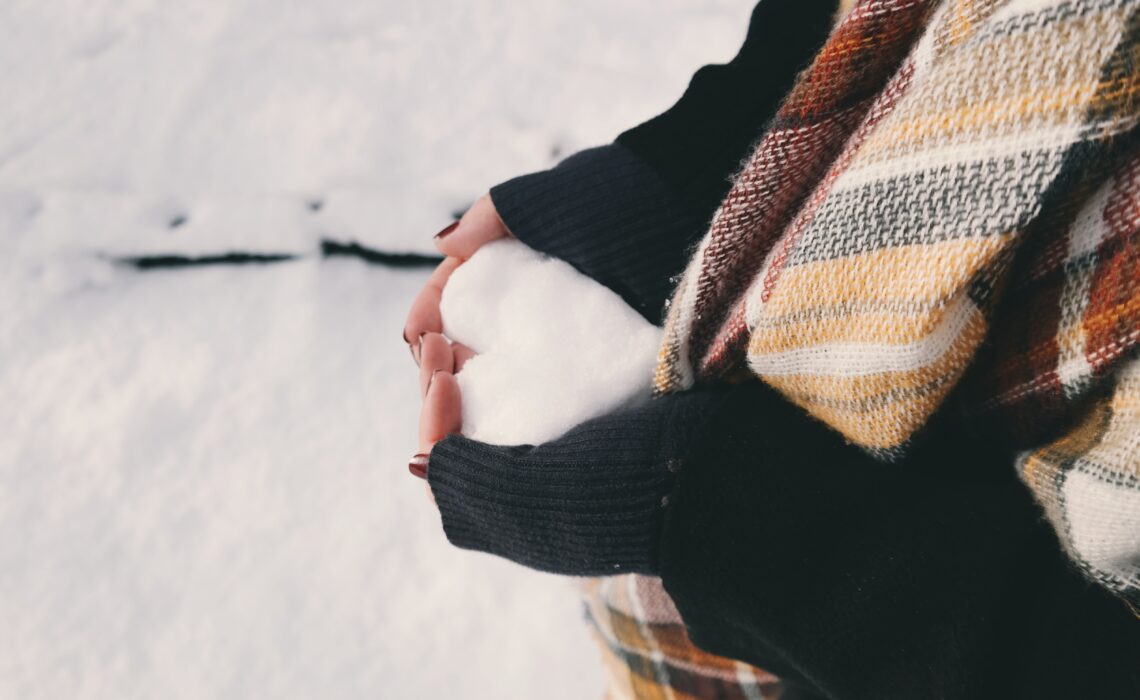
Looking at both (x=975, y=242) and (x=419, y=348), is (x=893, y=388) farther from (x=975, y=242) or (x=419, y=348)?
(x=419, y=348)

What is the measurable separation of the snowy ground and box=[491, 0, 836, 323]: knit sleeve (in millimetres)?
366

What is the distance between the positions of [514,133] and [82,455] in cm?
63

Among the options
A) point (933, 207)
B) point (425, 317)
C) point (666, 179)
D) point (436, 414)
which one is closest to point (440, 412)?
point (436, 414)

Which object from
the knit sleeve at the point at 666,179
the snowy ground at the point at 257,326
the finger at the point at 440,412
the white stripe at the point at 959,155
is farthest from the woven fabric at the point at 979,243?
the snowy ground at the point at 257,326

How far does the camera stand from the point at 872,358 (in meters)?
0.31

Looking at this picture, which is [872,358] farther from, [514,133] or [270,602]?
[514,133]

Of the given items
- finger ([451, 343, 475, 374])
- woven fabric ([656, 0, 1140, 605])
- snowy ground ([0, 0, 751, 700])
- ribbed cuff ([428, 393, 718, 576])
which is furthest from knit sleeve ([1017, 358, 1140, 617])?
snowy ground ([0, 0, 751, 700])

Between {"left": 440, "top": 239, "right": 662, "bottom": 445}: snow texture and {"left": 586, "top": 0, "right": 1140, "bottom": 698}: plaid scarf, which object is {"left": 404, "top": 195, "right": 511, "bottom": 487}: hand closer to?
{"left": 440, "top": 239, "right": 662, "bottom": 445}: snow texture

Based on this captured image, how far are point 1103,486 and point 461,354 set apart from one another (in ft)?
1.39

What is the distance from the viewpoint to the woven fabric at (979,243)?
0.26 metres

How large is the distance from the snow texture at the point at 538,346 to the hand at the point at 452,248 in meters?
0.02

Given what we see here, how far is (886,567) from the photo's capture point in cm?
33

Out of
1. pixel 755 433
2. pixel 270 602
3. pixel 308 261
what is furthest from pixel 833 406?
pixel 308 261

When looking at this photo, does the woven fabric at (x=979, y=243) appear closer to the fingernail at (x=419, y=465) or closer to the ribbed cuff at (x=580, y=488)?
the ribbed cuff at (x=580, y=488)
